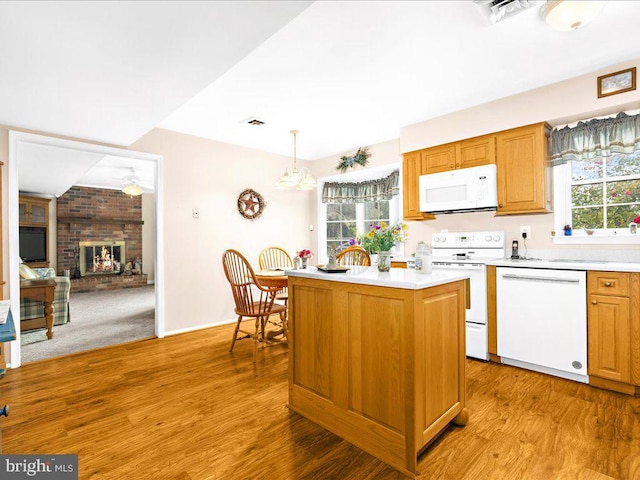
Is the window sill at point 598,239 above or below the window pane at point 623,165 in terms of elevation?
below

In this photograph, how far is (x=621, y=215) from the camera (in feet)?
9.62

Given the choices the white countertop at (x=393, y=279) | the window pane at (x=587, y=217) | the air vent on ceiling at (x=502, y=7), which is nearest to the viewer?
the white countertop at (x=393, y=279)

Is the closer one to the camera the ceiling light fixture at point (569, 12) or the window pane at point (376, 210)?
the ceiling light fixture at point (569, 12)

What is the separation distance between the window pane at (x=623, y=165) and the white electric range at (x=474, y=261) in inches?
41.4

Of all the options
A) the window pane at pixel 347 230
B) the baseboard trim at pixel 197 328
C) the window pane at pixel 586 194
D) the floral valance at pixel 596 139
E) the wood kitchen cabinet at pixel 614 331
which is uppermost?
the floral valance at pixel 596 139

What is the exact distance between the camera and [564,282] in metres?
2.62

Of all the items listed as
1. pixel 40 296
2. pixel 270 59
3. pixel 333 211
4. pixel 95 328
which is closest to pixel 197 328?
pixel 95 328

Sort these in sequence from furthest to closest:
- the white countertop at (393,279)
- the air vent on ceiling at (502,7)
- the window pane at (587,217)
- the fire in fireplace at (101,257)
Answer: the fire in fireplace at (101,257) → the window pane at (587,217) → the air vent on ceiling at (502,7) → the white countertop at (393,279)

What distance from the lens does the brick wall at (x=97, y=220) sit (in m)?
7.61

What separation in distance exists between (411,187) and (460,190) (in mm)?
652

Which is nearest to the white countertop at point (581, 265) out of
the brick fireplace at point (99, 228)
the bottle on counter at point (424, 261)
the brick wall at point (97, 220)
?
the bottle on counter at point (424, 261)

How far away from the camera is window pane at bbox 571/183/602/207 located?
3068 mm

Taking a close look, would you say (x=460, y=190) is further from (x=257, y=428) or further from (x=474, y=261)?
(x=257, y=428)

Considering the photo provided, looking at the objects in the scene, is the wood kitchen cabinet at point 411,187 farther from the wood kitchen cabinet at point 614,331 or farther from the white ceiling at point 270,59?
the wood kitchen cabinet at point 614,331
